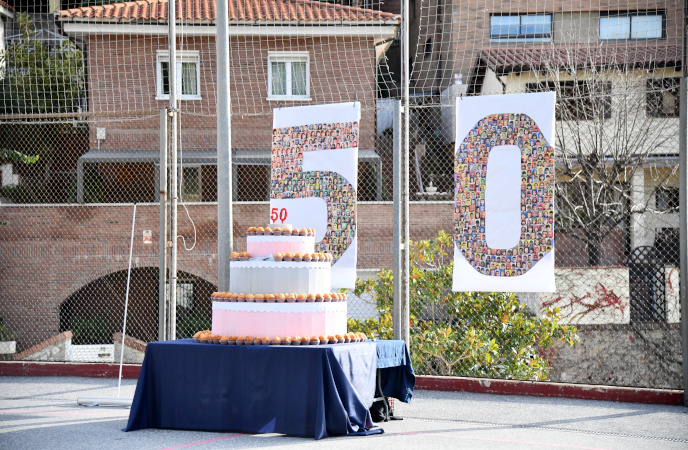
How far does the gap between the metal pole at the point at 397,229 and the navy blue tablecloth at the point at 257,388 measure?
2.22 m

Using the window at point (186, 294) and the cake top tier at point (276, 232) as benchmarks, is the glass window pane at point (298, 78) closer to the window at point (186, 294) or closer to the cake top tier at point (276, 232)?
the window at point (186, 294)

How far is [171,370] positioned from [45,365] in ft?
15.6

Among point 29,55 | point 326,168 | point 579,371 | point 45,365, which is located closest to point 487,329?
point 579,371

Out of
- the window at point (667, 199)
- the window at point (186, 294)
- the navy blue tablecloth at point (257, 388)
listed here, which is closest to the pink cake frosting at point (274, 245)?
the navy blue tablecloth at point (257, 388)

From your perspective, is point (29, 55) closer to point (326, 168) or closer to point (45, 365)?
point (45, 365)

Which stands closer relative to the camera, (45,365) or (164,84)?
(45,365)

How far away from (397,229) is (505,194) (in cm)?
125

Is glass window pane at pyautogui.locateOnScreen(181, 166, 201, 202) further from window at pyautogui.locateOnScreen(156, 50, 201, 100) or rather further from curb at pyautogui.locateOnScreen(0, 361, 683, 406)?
curb at pyautogui.locateOnScreen(0, 361, 683, 406)

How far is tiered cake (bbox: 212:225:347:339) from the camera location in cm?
748

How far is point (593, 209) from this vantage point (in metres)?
21.1

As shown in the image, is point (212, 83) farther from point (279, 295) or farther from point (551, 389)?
point (279, 295)

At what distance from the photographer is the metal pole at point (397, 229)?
10.0 m

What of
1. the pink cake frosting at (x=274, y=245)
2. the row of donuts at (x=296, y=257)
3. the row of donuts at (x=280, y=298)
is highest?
the pink cake frosting at (x=274, y=245)

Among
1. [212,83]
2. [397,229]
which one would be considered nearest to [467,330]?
[397,229]
